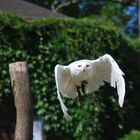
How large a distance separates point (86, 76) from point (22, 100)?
0.56 metres

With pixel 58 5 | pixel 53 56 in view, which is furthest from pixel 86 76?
pixel 58 5

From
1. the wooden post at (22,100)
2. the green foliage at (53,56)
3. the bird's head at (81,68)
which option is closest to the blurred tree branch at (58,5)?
the green foliage at (53,56)

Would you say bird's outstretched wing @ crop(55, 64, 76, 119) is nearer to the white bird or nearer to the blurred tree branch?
the white bird

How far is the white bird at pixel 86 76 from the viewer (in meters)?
4.64

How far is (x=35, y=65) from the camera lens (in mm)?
9273

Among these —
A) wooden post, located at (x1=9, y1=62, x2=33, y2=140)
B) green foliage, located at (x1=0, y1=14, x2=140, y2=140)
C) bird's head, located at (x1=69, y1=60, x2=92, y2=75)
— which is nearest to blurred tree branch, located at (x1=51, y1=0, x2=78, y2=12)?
green foliage, located at (x1=0, y1=14, x2=140, y2=140)

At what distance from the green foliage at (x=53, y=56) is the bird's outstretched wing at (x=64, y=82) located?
4.11 metres

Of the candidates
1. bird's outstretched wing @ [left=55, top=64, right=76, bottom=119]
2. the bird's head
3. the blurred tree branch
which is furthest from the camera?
the blurred tree branch

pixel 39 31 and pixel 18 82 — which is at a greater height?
pixel 18 82

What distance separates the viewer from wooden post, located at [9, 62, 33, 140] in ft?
16.2

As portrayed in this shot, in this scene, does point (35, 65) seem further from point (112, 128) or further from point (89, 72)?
point (89, 72)

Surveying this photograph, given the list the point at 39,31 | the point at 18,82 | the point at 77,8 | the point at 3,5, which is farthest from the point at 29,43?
the point at 77,8

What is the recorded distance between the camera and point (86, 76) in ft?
15.5

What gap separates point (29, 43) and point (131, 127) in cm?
246
